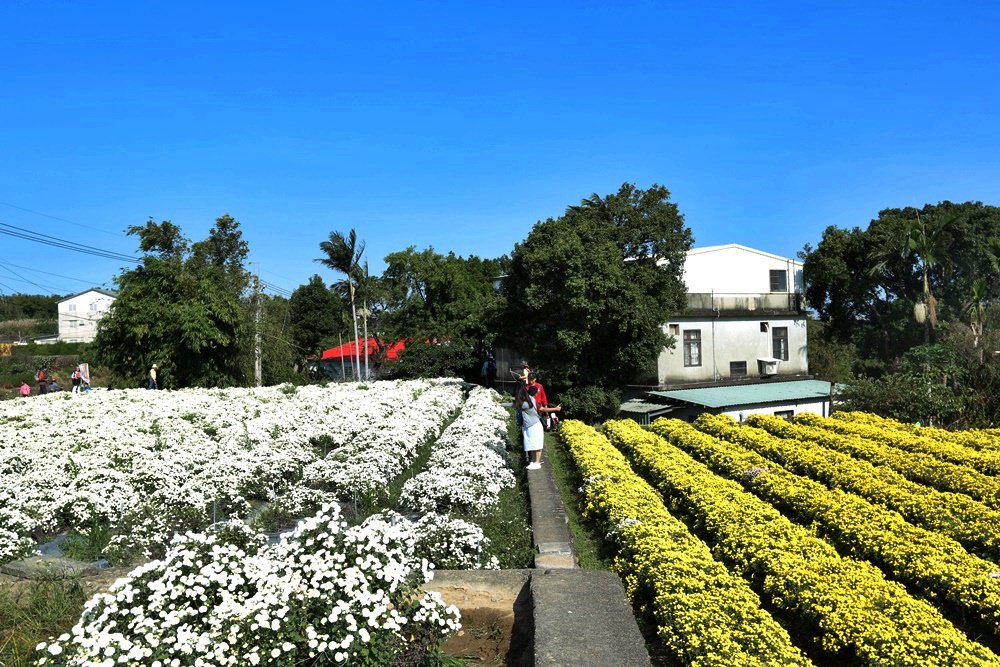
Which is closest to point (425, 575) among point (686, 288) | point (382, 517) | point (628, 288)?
point (382, 517)

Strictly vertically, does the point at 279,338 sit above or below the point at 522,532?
above

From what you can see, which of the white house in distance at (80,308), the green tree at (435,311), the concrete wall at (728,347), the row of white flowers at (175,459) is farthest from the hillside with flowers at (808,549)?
the white house in distance at (80,308)

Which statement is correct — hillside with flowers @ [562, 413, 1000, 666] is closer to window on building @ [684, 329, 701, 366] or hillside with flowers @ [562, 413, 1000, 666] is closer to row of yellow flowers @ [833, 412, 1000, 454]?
row of yellow flowers @ [833, 412, 1000, 454]

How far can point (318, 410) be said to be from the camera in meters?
16.8

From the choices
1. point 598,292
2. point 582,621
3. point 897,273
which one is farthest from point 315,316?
point 582,621

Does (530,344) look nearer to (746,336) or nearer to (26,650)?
(746,336)

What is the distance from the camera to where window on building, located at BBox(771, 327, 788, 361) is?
111ft

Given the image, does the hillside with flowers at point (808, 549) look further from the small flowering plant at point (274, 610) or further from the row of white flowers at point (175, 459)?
the row of white flowers at point (175, 459)

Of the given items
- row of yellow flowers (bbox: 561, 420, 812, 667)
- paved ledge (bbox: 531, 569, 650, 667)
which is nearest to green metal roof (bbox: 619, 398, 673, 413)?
row of yellow flowers (bbox: 561, 420, 812, 667)

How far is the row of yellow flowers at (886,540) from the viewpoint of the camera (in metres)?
6.72

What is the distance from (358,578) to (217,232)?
44920mm

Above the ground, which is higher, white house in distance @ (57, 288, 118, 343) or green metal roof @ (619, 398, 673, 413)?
white house in distance @ (57, 288, 118, 343)

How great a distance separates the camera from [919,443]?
48.0ft

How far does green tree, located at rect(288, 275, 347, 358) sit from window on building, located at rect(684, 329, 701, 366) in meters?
38.2
